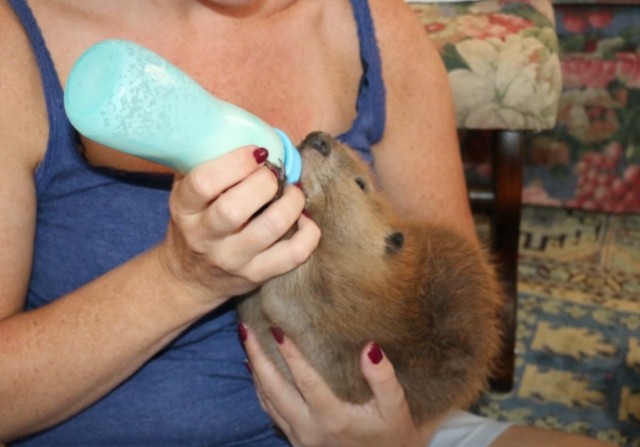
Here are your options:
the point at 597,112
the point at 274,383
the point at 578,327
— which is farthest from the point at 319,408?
the point at 597,112

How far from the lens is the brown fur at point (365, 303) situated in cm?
98

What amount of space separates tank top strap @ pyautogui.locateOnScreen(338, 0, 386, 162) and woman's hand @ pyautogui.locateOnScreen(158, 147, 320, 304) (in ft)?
1.06

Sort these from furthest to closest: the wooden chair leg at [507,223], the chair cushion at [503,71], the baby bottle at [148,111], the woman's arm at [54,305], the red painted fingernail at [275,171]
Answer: the wooden chair leg at [507,223] < the chair cushion at [503,71] < the woman's arm at [54,305] < the red painted fingernail at [275,171] < the baby bottle at [148,111]

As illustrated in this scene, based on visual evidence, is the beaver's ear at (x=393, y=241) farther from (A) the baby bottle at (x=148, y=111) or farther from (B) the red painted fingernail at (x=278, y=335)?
(A) the baby bottle at (x=148, y=111)

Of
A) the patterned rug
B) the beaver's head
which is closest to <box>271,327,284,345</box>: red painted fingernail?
the beaver's head

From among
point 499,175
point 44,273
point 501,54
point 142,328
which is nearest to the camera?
point 142,328

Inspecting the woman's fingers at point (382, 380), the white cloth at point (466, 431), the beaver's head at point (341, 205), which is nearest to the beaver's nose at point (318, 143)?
the beaver's head at point (341, 205)

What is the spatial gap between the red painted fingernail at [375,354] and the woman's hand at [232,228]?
0.18 meters

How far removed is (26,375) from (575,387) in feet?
4.30

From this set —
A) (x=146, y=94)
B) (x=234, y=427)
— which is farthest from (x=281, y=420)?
(x=146, y=94)

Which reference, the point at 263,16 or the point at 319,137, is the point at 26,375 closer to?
the point at 319,137

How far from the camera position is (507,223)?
5.96 feet

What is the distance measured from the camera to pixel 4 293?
93cm

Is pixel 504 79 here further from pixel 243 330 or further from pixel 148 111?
pixel 148 111
